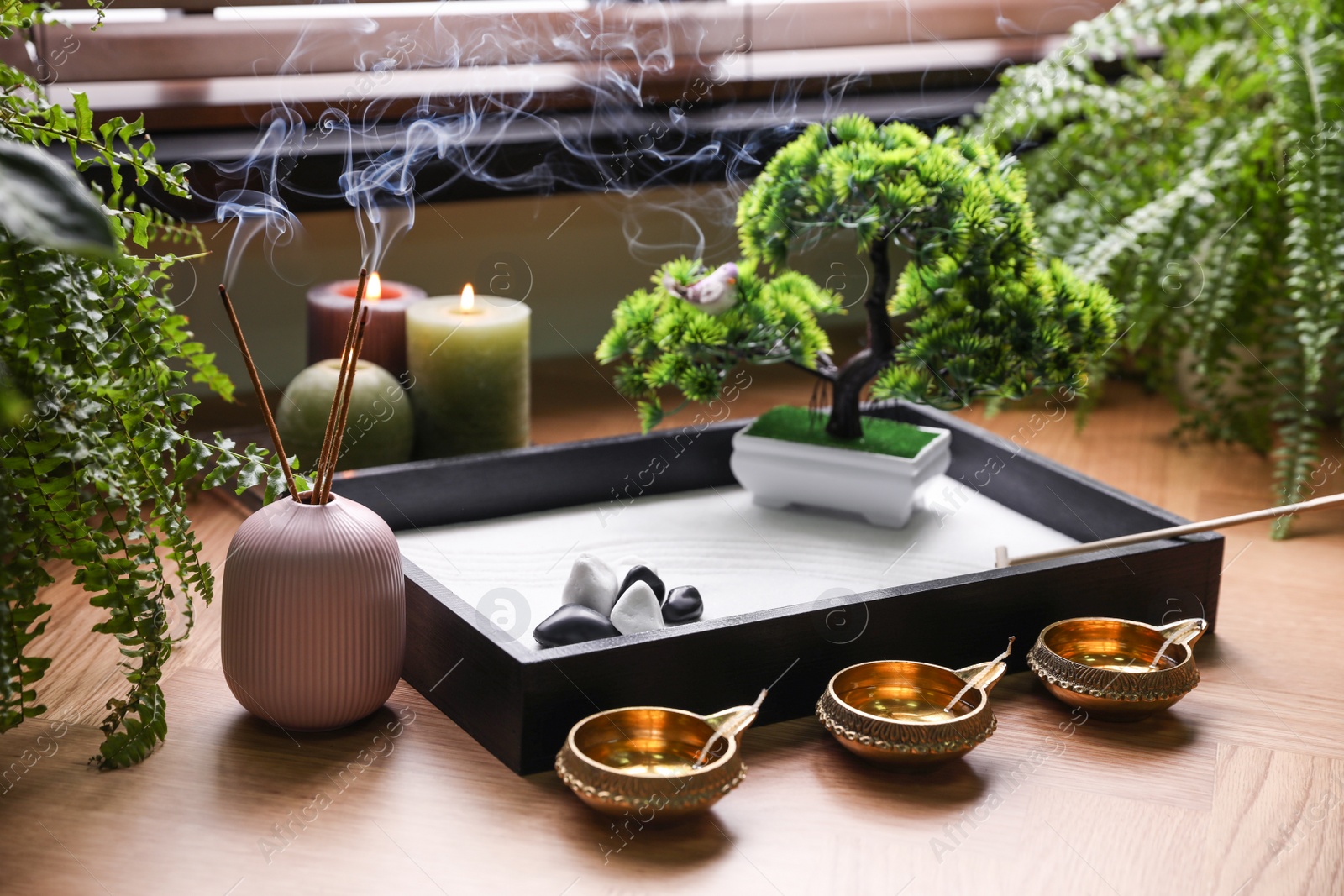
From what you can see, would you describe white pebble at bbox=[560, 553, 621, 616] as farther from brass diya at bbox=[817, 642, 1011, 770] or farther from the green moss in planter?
the green moss in planter

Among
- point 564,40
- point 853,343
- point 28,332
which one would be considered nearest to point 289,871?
point 28,332

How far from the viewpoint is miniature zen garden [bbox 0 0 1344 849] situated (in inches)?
25.9

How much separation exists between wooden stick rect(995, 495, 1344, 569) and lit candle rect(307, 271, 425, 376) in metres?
0.56

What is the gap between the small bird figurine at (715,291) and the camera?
98cm

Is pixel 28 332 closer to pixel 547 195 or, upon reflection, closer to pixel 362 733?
pixel 362 733

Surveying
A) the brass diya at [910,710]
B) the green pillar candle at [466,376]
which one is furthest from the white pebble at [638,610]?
the green pillar candle at [466,376]

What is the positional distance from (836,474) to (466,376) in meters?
0.32

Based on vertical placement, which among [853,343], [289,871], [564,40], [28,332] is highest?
[564,40]

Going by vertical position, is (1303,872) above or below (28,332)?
below

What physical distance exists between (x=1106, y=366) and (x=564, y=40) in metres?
0.65

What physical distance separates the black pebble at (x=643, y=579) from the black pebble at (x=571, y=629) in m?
0.07

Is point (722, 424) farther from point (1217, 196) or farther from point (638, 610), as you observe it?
point (1217, 196)

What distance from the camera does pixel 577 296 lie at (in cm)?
152

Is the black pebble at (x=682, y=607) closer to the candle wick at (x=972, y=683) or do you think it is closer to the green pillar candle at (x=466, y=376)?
the candle wick at (x=972, y=683)
